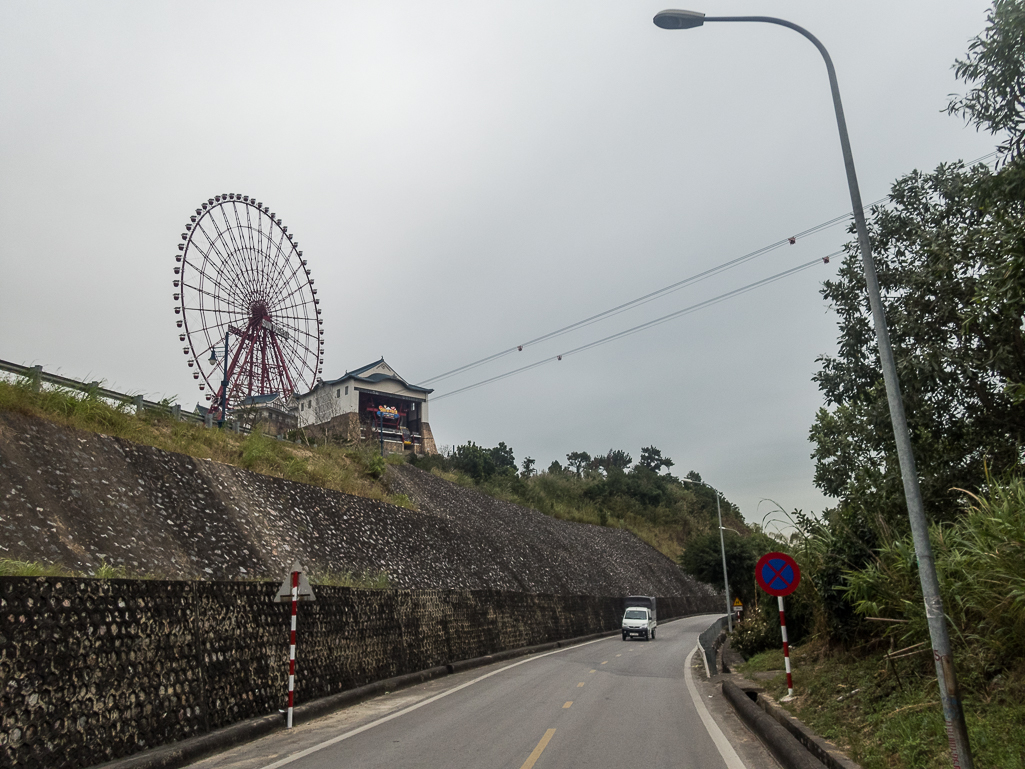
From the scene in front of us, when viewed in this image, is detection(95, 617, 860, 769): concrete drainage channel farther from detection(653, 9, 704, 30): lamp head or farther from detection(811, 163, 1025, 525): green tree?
detection(653, 9, 704, 30): lamp head

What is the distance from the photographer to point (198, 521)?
17.4m

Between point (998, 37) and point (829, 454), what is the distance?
10585mm

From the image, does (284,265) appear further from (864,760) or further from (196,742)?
(864,760)

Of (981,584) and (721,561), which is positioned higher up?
(981,584)

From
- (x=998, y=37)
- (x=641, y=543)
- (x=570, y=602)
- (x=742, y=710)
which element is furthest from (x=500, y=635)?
(x=641, y=543)

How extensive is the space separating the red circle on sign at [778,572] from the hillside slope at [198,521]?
37.1 ft

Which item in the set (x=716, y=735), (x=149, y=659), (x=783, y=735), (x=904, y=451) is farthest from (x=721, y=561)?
(x=149, y=659)

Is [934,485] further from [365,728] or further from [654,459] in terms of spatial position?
[654,459]

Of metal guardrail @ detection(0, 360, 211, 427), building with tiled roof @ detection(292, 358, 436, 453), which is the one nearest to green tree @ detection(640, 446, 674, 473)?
building with tiled roof @ detection(292, 358, 436, 453)

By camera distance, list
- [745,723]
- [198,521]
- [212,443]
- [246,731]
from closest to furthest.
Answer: [246,731] < [745,723] < [198,521] < [212,443]

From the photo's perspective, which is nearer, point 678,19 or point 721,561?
point 678,19

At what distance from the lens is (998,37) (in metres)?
8.89

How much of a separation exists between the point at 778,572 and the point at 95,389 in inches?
661

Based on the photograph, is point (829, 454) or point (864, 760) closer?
point (864, 760)
